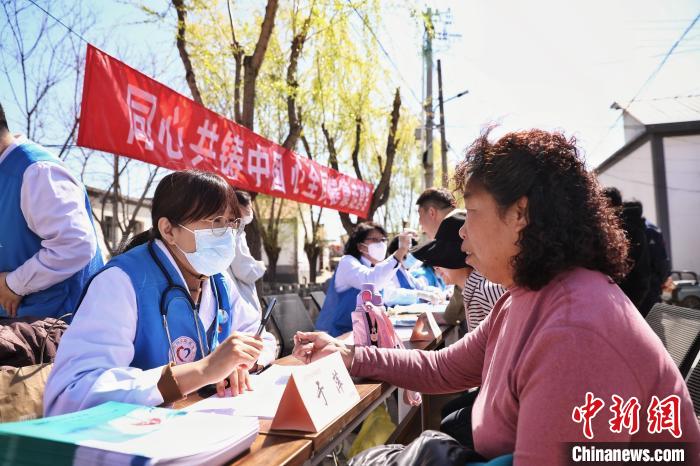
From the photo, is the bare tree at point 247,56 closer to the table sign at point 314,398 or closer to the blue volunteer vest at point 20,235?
the blue volunteer vest at point 20,235

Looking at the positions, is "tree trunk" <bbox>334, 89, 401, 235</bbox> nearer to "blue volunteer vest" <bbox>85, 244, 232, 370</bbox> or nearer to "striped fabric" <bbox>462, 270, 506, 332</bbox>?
"striped fabric" <bbox>462, 270, 506, 332</bbox>

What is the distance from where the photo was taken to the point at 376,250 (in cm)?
480

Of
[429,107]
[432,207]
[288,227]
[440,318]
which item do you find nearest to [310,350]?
[440,318]

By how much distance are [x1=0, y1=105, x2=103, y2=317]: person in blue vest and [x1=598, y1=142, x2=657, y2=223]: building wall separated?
1873 centimetres

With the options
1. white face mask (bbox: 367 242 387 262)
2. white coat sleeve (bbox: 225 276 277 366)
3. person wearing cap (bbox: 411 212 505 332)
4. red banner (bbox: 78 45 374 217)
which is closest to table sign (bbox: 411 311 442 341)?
person wearing cap (bbox: 411 212 505 332)

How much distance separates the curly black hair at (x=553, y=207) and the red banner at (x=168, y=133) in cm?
287

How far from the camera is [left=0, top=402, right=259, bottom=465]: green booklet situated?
0.81m

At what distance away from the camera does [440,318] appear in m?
3.66

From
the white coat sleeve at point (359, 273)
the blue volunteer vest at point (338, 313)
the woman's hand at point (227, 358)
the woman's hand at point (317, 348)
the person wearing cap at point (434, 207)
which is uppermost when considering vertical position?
the person wearing cap at point (434, 207)

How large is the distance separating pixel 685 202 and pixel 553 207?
2000 centimetres

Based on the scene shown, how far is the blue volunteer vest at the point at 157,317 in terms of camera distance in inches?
59.6

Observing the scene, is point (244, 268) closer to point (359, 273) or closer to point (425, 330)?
point (359, 273)

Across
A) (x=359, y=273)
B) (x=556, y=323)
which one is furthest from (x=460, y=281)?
(x=556, y=323)

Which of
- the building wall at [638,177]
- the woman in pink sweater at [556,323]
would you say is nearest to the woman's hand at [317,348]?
the woman in pink sweater at [556,323]
